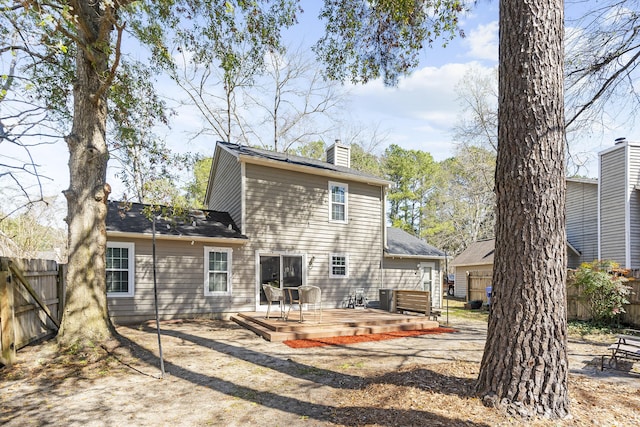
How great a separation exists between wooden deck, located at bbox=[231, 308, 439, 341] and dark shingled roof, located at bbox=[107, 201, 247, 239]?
2776 millimetres

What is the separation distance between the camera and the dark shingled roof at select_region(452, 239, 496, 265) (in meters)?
19.9

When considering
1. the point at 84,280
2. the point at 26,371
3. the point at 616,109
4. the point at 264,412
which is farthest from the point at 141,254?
the point at 616,109

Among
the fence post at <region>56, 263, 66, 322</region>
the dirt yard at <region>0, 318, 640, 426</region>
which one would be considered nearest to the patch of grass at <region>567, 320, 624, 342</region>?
the dirt yard at <region>0, 318, 640, 426</region>

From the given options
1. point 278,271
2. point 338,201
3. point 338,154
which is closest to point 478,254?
point 338,154

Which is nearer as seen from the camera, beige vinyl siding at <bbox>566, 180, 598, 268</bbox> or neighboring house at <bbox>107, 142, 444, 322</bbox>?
neighboring house at <bbox>107, 142, 444, 322</bbox>

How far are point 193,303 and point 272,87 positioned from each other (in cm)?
1720

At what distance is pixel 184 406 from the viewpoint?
427cm

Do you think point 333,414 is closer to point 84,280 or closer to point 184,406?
point 184,406

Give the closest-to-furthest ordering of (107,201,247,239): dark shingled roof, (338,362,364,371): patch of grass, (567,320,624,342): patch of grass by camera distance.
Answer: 1. (338,362,364,371): patch of grass
2. (567,320,624,342): patch of grass
3. (107,201,247,239): dark shingled roof

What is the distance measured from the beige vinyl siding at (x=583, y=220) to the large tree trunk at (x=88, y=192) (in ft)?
60.2

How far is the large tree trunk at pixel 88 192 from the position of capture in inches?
258

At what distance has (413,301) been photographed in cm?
1188

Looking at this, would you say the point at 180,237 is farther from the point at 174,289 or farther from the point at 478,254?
the point at 478,254

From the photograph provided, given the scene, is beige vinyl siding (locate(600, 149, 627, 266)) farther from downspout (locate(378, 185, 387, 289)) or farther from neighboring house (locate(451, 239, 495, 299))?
downspout (locate(378, 185, 387, 289))
